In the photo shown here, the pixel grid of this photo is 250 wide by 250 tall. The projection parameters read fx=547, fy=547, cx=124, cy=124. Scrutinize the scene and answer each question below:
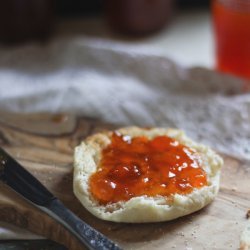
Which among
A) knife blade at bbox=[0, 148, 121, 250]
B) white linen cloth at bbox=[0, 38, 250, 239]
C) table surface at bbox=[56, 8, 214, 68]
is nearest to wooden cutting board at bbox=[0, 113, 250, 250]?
knife blade at bbox=[0, 148, 121, 250]

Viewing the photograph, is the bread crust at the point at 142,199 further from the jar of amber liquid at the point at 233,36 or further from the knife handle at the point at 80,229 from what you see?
the jar of amber liquid at the point at 233,36

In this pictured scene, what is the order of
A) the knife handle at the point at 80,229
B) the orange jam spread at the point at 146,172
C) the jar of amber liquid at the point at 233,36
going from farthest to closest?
the jar of amber liquid at the point at 233,36 → the orange jam spread at the point at 146,172 → the knife handle at the point at 80,229

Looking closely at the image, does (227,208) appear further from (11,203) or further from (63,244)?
(11,203)

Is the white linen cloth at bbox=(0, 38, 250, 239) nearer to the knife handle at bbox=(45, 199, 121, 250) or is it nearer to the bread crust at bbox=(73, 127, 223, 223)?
the bread crust at bbox=(73, 127, 223, 223)

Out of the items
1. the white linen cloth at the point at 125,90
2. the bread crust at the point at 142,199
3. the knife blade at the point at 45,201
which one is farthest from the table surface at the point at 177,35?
the knife blade at the point at 45,201

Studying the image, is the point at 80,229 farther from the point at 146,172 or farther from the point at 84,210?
the point at 146,172

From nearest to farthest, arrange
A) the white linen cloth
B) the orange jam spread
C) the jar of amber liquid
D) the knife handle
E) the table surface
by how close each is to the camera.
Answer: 1. the knife handle
2. the orange jam spread
3. the white linen cloth
4. the jar of amber liquid
5. the table surface

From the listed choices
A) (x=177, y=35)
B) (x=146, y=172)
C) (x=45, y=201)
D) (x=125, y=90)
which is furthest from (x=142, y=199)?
(x=177, y=35)
